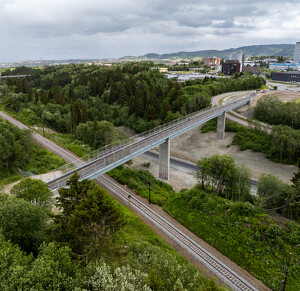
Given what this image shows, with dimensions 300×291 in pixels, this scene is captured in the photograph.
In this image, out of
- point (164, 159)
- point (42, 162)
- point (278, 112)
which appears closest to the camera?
point (42, 162)

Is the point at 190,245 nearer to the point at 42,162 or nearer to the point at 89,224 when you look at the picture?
the point at 89,224

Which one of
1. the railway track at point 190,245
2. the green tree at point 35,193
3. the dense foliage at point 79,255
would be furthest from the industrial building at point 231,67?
the green tree at point 35,193

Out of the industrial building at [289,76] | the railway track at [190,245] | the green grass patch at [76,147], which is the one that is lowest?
the railway track at [190,245]

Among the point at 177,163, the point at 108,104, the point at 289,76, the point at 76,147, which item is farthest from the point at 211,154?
the point at 289,76

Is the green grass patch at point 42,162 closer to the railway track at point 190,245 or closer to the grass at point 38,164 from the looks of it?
the grass at point 38,164

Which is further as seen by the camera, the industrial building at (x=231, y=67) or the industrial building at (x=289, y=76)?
Result: the industrial building at (x=231, y=67)

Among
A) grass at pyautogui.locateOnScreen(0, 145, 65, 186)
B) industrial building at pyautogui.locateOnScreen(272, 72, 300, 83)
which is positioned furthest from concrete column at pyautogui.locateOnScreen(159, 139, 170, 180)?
industrial building at pyautogui.locateOnScreen(272, 72, 300, 83)

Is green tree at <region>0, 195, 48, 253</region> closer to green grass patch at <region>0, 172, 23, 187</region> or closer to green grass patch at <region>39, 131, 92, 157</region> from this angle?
green grass patch at <region>0, 172, 23, 187</region>
